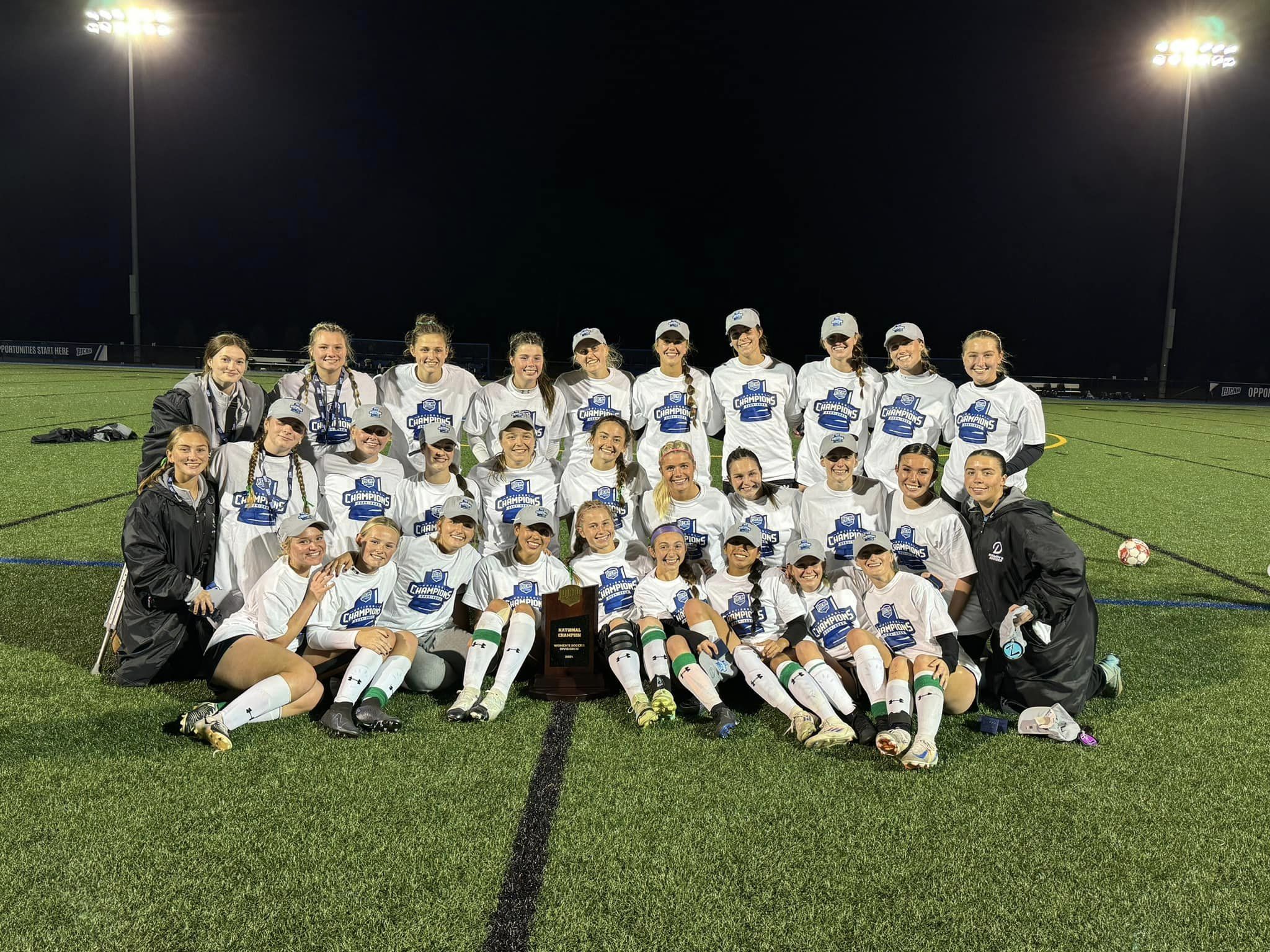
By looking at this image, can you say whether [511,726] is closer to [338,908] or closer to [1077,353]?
[338,908]

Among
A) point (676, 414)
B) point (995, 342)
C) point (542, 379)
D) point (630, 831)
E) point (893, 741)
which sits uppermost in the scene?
point (995, 342)

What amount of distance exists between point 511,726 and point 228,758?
119 cm

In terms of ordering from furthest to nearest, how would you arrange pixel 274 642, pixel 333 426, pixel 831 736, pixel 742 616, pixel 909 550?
pixel 333 426 < pixel 909 550 < pixel 742 616 < pixel 274 642 < pixel 831 736

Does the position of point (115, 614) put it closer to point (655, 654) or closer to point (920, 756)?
point (655, 654)

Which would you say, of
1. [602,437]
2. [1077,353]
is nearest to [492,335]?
[1077,353]

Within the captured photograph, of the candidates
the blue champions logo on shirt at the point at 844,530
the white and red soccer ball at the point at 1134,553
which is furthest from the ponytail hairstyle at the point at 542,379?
the white and red soccer ball at the point at 1134,553

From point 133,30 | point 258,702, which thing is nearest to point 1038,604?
point 258,702

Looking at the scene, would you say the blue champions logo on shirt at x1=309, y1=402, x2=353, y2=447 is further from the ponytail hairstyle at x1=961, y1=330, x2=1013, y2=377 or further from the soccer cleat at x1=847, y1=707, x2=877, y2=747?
the ponytail hairstyle at x1=961, y1=330, x2=1013, y2=377

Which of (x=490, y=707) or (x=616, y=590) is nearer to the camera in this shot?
(x=490, y=707)

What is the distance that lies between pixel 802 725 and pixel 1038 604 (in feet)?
4.33

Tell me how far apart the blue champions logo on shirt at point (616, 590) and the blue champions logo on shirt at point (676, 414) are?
1.49m

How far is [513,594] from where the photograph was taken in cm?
439

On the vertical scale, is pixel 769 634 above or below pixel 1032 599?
below

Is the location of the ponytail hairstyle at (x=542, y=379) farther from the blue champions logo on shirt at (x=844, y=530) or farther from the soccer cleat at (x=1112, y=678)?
the soccer cleat at (x=1112, y=678)
